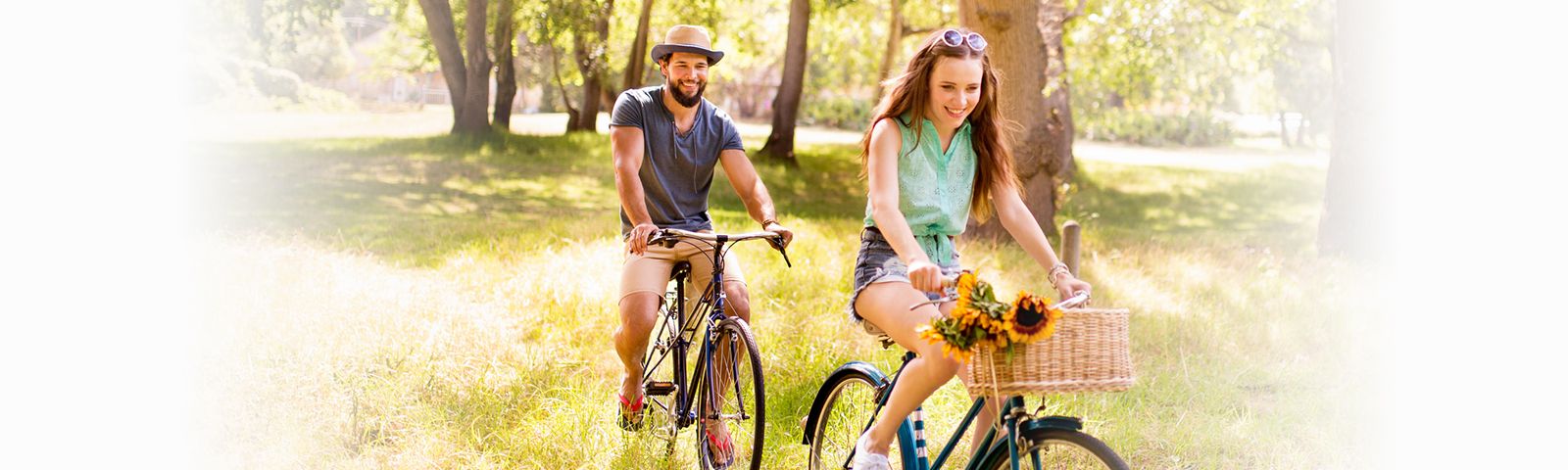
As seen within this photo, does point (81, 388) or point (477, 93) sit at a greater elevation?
point (477, 93)

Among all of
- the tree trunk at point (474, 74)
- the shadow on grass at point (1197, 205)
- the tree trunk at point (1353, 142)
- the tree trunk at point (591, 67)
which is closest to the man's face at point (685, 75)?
the shadow on grass at point (1197, 205)

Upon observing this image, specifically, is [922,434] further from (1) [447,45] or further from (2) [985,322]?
(1) [447,45]

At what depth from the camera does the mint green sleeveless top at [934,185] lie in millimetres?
3215

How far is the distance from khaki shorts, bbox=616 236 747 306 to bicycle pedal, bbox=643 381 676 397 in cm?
31

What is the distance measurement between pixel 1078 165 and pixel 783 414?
17.4 meters

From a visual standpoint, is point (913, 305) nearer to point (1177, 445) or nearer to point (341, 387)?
point (1177, 445)

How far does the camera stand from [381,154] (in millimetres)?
11609

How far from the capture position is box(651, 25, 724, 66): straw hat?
160 inches

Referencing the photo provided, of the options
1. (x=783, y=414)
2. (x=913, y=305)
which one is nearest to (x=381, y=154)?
(x=783, y=414)

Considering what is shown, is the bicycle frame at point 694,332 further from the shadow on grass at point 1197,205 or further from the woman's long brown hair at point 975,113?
the shadow on grass at point 1197,205

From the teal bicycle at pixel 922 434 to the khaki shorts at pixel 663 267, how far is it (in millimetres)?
696

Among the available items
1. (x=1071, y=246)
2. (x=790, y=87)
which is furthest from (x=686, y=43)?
(x=790, y=87)

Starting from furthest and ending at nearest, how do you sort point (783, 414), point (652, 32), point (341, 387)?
point (652, 32), point (341, 387), point (783, 414)

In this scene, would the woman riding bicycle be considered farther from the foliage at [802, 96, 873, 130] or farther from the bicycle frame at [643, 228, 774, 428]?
the foliage at [802, 96, 873, 130]
